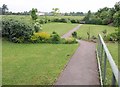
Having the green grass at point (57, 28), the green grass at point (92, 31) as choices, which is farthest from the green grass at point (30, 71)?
the green grass at point (57, 28)

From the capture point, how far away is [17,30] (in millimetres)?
17078

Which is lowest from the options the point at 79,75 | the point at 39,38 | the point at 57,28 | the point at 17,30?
the point at 57,28

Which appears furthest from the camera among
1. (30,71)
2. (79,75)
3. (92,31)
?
(92,31)

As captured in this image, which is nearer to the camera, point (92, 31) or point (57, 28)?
point (92, 31)

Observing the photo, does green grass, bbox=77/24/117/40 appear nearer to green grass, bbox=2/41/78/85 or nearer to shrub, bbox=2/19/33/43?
shrub, bbox=2/19/33/43

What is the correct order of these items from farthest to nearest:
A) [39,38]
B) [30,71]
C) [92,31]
Result: [92,31] → [39,38] → [30,71]

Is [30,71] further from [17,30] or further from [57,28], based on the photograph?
[57,28]

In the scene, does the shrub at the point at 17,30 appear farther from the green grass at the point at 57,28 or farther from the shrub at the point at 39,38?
the green grass at the point at 57,28

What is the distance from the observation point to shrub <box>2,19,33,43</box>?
55.4ft

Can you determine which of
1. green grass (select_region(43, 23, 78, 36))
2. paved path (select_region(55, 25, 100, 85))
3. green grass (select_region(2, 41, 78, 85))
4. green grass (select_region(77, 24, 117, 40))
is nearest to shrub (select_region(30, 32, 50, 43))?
green grass (select_region(77, 24, 117, 40))

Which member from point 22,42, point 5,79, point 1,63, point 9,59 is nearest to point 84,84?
point 5,79

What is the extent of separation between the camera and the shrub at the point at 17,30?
55.4 ft

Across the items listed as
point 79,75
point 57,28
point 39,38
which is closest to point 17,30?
point 39,38

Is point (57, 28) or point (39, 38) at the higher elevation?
point (39, 38)
